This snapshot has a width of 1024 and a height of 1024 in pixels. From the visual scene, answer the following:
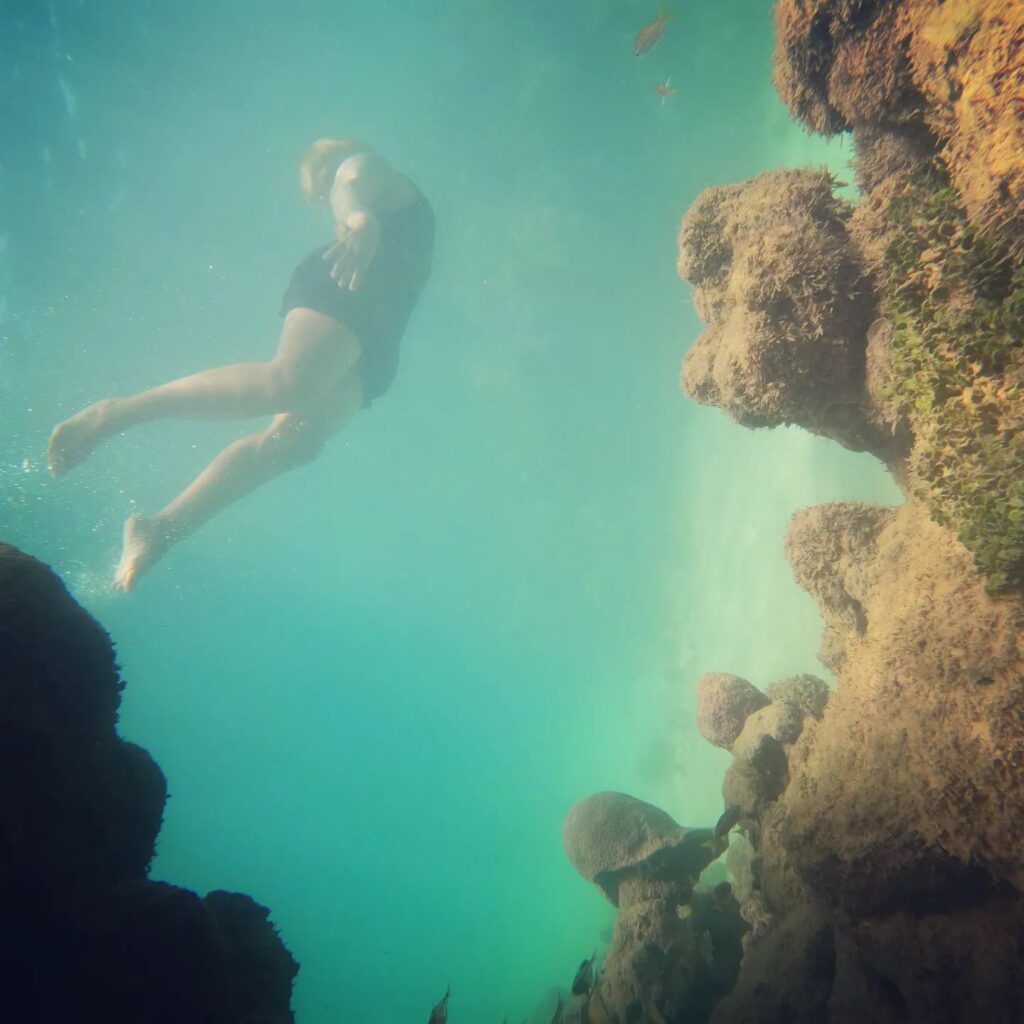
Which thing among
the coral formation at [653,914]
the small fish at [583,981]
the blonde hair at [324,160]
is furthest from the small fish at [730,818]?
the blonde hair at [324,160]

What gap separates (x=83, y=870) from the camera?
3.14 m

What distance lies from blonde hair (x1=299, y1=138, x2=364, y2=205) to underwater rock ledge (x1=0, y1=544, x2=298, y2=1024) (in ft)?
33.1

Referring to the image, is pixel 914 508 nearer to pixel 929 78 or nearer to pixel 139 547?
pixel 929 78

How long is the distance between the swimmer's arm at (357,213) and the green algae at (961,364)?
793cm

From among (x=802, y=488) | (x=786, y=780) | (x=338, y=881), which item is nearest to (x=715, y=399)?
(x=786, y=780)

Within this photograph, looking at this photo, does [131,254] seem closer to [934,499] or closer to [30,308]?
[30,308]

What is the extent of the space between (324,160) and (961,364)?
1219 cm

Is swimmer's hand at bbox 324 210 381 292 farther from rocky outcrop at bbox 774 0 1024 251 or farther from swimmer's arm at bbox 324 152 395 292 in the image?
→ rocky outcrop at bbox 774 0 1024 251

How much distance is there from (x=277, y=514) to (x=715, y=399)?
3934 cm

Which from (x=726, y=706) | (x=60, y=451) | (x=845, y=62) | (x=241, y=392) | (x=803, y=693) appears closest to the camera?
(x=845, y=62)

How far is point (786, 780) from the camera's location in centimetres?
501

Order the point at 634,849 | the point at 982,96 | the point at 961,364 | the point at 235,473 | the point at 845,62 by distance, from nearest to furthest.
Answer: the point at 982,96 < the point at 961,364 < the point at 845,62 < the point at 634,849 < the point at 235,473

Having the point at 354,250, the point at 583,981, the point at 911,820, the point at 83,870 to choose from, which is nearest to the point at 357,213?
the point at 354,250

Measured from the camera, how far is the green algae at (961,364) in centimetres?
244
